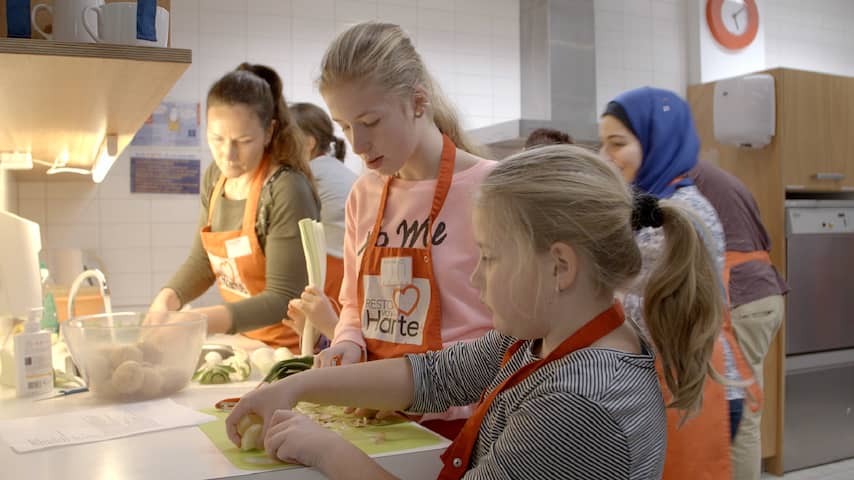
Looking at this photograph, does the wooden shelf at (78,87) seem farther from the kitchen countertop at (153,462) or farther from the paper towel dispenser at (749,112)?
the paper towel dispenser at (749,112)

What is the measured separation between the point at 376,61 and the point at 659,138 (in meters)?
0.95

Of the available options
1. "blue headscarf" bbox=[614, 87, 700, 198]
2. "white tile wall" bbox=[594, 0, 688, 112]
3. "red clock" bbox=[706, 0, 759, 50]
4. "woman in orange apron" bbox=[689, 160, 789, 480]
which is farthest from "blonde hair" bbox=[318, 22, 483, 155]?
"red clock" bbox=[706, 0, 759, 50]

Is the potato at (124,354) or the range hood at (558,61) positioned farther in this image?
the range hood at (558,61)

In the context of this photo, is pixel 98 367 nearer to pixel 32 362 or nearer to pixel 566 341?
pixel 32 362

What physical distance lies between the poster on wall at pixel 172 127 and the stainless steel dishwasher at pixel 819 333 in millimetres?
2903

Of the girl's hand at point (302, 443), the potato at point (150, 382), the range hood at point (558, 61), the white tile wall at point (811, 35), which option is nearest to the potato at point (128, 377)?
the potato at point (150, 382)

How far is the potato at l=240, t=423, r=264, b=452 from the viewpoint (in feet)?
3.23

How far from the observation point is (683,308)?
0.99 meters

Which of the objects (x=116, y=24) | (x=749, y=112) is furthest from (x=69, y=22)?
(x=749, y=112)

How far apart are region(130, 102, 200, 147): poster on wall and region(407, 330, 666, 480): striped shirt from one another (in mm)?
3210

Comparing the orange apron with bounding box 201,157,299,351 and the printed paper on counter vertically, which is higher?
the orange apron with bounding box 201,157,299,351

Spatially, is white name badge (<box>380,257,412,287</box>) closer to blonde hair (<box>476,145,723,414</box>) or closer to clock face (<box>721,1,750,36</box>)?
blonde hair (<box>476,145,723,414</box>)

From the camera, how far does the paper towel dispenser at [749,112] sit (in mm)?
3732

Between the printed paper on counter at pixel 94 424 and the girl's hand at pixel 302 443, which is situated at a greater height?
the girl's hand at pixel 302 443
